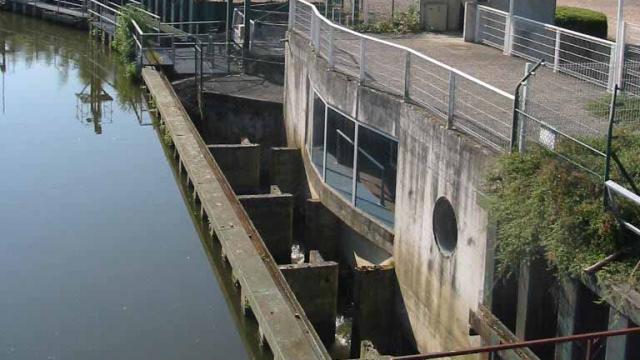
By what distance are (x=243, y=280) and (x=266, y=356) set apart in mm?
1284

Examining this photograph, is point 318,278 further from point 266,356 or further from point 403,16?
point 403,16

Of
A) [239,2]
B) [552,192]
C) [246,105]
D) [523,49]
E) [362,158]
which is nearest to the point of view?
[552,192]

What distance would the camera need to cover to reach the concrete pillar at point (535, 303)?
12555 millimetres

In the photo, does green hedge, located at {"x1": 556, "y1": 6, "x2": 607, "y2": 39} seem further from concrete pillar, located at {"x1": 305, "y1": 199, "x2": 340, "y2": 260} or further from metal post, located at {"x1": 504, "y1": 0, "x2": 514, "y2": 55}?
concrete pillar, located at {"x1": 305, "y1": 199, "x2": 340, "y2": 260}

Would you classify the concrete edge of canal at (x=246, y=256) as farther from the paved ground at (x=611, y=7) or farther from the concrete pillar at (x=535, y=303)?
the paved ground at (x=611, y=7)

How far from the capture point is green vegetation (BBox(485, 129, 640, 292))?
36.9 feet

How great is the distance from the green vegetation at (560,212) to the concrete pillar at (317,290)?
4507 millimetres

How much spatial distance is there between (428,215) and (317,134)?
259 inches

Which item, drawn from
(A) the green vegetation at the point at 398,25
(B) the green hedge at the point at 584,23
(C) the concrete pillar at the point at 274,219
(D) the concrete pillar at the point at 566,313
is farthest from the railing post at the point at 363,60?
(B) the green hedge at the point at 584,23

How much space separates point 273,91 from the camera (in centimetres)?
2823

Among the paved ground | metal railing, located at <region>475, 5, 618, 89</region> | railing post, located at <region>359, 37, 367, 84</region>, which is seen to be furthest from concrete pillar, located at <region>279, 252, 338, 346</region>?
the paved ground

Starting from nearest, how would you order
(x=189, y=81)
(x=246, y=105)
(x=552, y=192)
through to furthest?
1. (x=552, y=192)
2. (x=246, y=105)
3. (x=189, y=81)

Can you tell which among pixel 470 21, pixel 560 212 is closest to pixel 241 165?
pixel 470 21

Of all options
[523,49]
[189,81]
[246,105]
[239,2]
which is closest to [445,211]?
[523,49]
